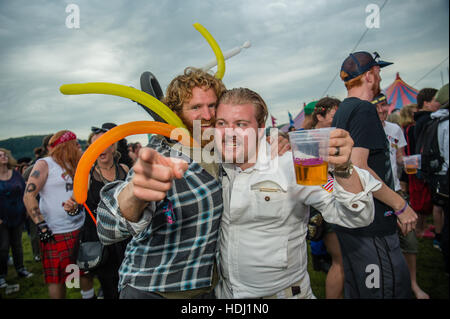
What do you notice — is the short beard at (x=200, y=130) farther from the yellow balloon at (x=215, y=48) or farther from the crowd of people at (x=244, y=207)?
the yellow balloon at (x=215, y=48)

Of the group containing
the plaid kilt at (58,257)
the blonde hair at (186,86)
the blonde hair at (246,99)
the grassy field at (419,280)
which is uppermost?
the blonde hair at (186,86)

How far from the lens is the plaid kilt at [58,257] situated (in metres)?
3.20

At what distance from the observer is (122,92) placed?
1650 millimetres

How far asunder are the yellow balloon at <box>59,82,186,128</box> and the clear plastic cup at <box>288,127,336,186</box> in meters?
0.88

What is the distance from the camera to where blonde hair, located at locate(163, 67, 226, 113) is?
194cm

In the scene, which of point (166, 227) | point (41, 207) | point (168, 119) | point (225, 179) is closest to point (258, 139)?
point (225, 179)

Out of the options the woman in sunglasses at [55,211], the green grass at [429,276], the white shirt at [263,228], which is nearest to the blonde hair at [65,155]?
the woman in sunglasses at [55,211]

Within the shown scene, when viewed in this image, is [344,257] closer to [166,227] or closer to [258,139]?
[258,139]

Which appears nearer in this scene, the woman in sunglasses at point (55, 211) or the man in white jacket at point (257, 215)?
the man in white jacket at point (257, 215)

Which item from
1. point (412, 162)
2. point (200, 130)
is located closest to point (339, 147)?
point (200, 130)

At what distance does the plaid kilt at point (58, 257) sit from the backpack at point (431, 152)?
5176mm

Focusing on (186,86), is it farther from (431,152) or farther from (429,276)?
(429,276)

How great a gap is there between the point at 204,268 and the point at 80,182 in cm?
93

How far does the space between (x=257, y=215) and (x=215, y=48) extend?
5.13 ft
